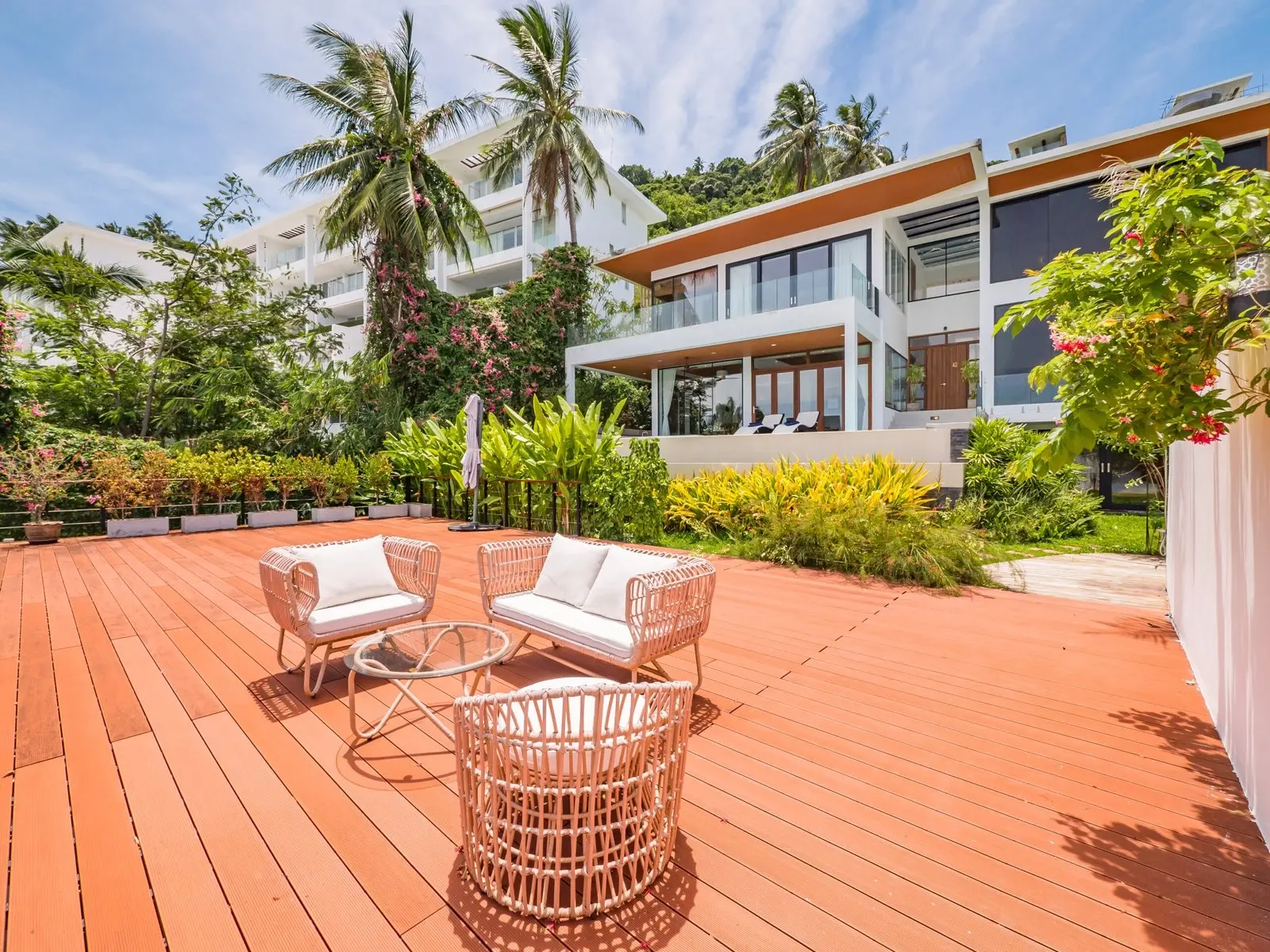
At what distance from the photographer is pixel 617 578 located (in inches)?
127

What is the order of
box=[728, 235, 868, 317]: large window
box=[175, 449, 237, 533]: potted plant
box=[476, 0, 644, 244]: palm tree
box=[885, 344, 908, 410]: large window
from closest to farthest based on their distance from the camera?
box=[175, 449, 237, 533]: potted plant → box=[728, 235, 868, 317]: large window → box=[885, 344, 908, 410]: large window → box=[476, 0, 644, 244]: palm tree

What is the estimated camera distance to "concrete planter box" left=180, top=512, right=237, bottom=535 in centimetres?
998

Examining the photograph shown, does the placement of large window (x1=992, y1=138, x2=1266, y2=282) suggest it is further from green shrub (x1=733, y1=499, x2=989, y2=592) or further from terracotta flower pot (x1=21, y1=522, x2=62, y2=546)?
terracotta flower pot (x1=21, y1=522, x2=62, y2=546)

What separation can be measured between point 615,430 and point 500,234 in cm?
1642

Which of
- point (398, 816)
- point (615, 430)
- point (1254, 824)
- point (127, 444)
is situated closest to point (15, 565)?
point (127, 444)

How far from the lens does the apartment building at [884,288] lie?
12.3m

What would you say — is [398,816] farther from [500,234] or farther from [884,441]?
[500,234]

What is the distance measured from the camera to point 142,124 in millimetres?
11789

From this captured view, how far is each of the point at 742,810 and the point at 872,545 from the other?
15.1 feet

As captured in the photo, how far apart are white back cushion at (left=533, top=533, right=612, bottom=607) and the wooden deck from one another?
504 mm

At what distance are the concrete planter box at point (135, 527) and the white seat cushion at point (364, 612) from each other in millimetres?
9037

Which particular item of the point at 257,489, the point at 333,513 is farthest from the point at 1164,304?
the point at 333,513

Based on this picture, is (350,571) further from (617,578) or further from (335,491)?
(335,491)

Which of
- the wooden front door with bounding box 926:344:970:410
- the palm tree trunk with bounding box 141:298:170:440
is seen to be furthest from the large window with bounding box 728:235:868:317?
the palm tree trunk with bounding box 141:298:170:440
